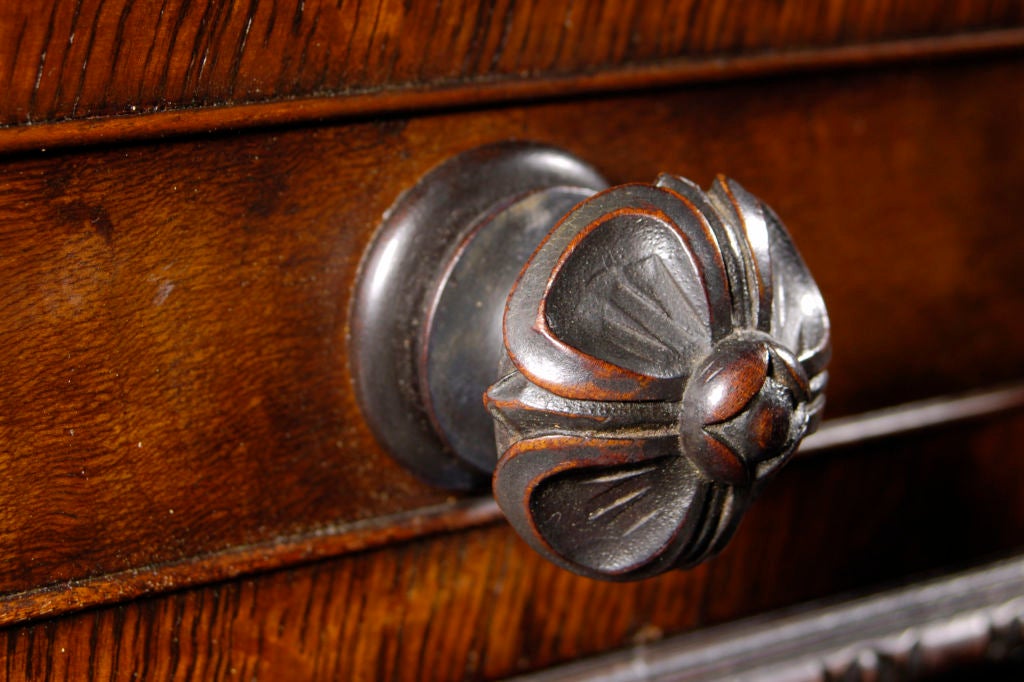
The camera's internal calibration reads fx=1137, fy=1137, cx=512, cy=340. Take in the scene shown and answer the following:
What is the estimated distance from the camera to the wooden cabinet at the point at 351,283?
0.40 meters

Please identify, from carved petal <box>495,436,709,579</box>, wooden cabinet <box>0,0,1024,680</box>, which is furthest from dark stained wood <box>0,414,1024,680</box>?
carved petal <box>495,436,709,579</box>

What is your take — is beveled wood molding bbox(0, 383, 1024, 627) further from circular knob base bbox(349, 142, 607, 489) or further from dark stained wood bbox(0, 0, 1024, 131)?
dark stained wood bbox(0, 0, 1024, 131)

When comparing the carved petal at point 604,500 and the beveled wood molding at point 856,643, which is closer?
the carved petal at point 604,500

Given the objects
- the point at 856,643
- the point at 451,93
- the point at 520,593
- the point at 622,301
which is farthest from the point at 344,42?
the point at 856,643

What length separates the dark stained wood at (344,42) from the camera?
377mm

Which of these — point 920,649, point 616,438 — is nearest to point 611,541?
point 616,438

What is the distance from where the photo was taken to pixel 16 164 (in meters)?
0.38

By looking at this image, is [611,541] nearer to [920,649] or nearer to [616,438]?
[616,438]

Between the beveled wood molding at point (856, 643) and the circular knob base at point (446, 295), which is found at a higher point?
the circular knob base at point (446, 295)

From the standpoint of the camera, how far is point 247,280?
1.42 ft

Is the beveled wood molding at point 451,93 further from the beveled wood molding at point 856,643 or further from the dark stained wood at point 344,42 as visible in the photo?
the beveled wood molding at point 856,643

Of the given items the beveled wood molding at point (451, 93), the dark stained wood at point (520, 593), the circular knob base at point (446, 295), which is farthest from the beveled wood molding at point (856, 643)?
the beveled wood molding at point (451, 93)

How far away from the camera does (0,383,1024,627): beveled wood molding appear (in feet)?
1.35

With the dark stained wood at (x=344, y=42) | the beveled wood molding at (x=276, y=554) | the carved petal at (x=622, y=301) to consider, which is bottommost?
the beveled wood molding at (x=276, y=554)
